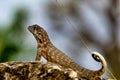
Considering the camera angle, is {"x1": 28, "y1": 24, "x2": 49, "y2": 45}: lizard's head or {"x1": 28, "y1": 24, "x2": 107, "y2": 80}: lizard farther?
{"x1": 28, "y1": 24, "x2": 49, "y2": 45}: lizard's head

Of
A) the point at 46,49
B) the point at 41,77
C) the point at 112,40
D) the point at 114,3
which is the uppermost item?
the point at 114,3

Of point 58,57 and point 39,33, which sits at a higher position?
point 39,33

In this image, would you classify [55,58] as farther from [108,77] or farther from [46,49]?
[46,49]

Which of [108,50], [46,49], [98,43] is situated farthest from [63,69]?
[98,43]

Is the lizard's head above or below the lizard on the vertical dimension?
above

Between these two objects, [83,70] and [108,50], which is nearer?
[83,70]

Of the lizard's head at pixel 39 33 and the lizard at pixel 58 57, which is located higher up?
the lizard's head at pixel 39 33

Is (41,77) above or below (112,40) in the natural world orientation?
below
